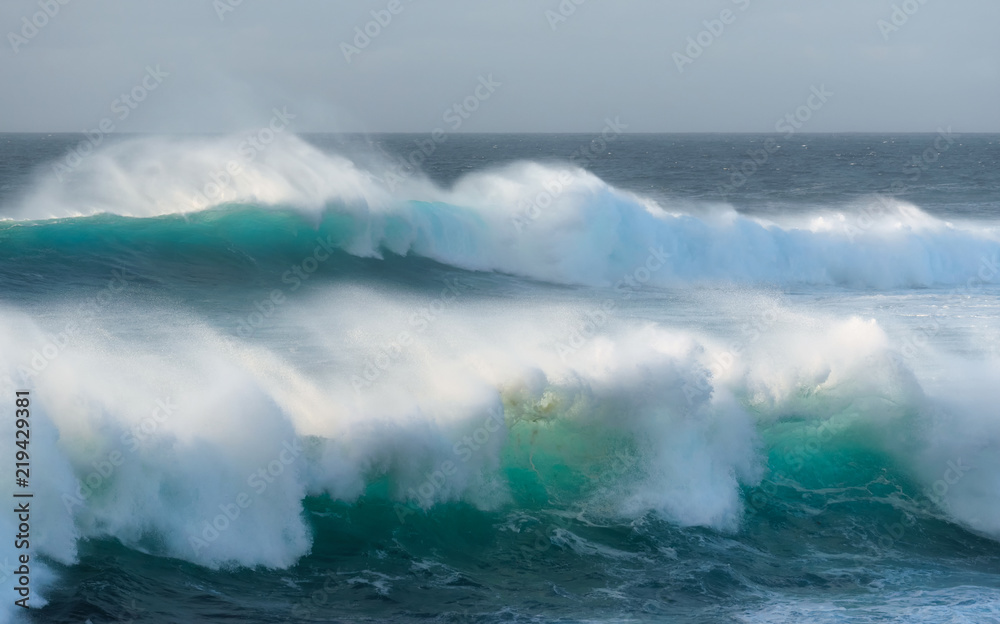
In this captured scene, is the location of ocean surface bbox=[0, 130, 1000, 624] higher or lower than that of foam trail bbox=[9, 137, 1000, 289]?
lower

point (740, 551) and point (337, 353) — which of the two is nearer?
point (740, 551)

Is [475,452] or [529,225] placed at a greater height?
[529,225]

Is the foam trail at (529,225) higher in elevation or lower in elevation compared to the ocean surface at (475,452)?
higher

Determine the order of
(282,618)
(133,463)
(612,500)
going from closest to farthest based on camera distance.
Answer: (282,618) → (133,463) → (612,500)

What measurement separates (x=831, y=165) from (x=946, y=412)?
61930mm

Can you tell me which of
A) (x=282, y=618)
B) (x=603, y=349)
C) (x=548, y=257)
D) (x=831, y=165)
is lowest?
(x=282, y=618)

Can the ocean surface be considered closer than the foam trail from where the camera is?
Yes

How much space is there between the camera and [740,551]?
8836 millimetres

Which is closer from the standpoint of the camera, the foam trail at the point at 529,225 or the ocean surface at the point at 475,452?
the ocean surface at the point at 475,452

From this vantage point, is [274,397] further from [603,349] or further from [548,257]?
[548,257]

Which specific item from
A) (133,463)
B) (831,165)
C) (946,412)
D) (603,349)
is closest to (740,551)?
(603,349)

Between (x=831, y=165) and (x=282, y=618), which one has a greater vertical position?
(x=831, y=165)

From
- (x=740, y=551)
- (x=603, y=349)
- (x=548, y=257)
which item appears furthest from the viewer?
(x=548, y=257)

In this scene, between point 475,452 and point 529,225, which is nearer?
point 475,452
